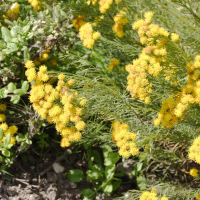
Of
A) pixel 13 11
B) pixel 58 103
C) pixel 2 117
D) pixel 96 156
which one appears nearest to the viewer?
pixel 58 103

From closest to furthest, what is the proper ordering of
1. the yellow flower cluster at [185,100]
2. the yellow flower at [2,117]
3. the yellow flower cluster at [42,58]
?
the yellow flower cluster at [185,100]
the yellow flower at [2,117]
the yellow flower cluster at [42,58]

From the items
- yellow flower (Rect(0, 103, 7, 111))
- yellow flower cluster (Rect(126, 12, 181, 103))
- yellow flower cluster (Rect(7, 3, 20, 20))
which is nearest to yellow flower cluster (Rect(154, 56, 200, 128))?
yellow flower cluster (Rect(126, 12, 181, 103))

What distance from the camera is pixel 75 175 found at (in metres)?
2.15

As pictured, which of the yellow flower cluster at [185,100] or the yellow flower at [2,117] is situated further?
the yellow flower at [2,117]

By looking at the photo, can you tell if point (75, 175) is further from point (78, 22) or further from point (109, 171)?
point (78, 22)

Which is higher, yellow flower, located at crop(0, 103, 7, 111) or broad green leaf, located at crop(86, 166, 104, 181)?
yellow flower, located at crop(0, 103, 7, 111)

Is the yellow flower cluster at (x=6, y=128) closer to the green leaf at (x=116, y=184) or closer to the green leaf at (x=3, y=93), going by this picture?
the green leaf at (x=3, y=93)

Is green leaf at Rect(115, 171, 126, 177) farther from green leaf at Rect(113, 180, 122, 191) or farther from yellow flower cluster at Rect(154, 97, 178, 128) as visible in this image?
yellow flower cluster at Rect(154, 97, 178, 128)

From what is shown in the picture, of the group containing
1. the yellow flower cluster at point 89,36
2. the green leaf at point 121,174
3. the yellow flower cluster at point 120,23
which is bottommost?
the green leaf at point 121,174

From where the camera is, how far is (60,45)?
227 centimetres

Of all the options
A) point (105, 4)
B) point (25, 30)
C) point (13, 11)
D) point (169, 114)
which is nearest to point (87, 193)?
point (169, 114)

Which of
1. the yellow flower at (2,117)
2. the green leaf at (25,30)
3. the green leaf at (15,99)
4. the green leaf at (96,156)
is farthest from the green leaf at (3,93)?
the green leaf at (96,156)

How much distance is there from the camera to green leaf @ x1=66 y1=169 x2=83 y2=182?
84.1 inches

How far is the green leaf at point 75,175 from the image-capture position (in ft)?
7.01
